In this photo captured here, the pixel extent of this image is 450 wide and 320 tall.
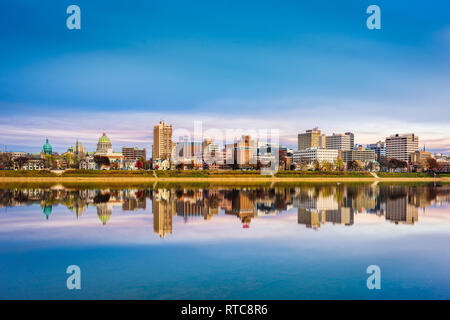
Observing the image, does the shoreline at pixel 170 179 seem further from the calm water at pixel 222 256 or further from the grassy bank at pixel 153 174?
the calm water at pixel 222 256

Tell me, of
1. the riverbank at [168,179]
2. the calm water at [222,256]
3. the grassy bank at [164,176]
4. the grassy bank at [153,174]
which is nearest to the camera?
the calm water at [222,256]

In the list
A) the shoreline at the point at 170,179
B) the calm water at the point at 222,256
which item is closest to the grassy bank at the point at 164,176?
the shoreline at the point at 170,179

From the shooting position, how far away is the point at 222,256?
564 inches

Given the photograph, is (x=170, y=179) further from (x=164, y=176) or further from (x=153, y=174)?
(x=153, y=174)

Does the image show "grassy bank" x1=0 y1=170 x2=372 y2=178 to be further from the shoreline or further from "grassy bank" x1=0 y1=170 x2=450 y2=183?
the shoreline

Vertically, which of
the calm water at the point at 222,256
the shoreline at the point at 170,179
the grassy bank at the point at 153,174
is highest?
the calm water at the point at 222,256

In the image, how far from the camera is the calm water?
10641 millimetres

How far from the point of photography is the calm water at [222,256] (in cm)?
1064

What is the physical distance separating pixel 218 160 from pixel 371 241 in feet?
559

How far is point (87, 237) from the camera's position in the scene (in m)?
18.1

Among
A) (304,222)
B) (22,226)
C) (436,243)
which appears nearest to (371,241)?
(436,243)

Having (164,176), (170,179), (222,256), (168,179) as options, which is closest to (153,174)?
(164,176)

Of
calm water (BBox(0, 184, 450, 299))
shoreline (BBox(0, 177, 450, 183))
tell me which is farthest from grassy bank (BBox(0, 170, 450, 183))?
calm water (BBox(0, 184, 450, 299))

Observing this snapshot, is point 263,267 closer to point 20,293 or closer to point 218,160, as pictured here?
point 20,293
